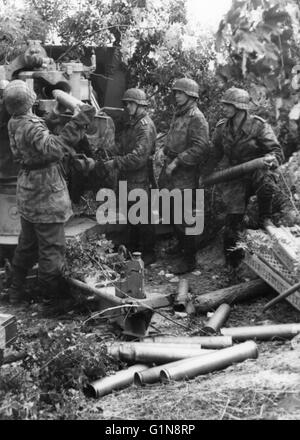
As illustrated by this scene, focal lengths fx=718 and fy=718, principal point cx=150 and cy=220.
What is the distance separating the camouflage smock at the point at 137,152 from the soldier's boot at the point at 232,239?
1.39 meters

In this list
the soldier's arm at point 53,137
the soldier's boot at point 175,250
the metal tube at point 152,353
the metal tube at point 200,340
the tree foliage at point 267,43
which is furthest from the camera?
the soldier's boot at point 175,250

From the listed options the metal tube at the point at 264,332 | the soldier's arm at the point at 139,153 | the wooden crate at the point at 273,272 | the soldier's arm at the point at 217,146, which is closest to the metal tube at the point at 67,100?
the soldier's arm at the point at 139,153

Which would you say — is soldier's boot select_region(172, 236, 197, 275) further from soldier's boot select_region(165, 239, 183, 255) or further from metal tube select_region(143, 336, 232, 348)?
metal tube select_region(143, 336, 232, 348)

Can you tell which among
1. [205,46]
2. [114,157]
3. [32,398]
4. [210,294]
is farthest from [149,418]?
[205,46]

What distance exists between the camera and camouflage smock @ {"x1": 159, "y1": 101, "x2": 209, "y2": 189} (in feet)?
29.5

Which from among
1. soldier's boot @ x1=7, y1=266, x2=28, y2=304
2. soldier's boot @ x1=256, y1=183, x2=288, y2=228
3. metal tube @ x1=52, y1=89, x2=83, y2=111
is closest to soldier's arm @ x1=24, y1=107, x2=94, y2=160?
metal tube @ x1=52, y1=89, x2=83, y2=111

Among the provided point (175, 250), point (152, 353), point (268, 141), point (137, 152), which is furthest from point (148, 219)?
point (152, 353)

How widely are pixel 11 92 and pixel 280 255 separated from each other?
3.28 metres

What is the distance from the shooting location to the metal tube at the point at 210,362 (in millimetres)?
5570

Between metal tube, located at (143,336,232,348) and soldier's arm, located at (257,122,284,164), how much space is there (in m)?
2.89

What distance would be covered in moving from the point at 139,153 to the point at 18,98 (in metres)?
2.25

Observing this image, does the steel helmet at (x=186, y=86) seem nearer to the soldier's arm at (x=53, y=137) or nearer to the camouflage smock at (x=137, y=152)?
the camouflage smock at (x=137, y=152)

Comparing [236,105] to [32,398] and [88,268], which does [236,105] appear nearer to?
[88,268]

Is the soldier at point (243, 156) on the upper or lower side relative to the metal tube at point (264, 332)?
upper
